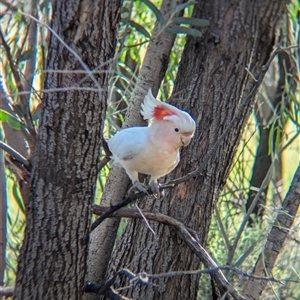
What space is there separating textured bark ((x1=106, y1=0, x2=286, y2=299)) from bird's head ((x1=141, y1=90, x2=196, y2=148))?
0.35 metres

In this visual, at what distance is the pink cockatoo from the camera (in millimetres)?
1736

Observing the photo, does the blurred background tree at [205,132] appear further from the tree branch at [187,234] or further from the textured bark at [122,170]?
the tree branch at [187,234]

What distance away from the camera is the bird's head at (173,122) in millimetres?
1721

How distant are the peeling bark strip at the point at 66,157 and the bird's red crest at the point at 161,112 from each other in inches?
9.3

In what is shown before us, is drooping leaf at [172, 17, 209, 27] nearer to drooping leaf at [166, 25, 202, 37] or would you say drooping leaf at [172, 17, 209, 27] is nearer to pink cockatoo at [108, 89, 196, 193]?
drooping leaf at [166, 25, 202, 37]

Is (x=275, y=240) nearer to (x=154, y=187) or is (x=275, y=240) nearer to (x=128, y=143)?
(x=154, y=187)

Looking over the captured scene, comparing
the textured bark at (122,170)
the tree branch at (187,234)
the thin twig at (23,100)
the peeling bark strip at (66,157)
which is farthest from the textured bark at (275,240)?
the thin twig at (23,100)

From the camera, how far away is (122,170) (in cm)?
227

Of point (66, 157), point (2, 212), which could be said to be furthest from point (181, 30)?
point (2, 212)

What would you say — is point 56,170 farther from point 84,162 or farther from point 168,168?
point 168,168

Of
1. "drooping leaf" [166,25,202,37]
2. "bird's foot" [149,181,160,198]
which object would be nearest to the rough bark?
"bird's foot" [149,181,160,198]

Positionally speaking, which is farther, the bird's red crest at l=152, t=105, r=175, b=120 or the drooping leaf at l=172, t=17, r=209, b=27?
the drooping leaf at l=172, t=17, r=209, b=27

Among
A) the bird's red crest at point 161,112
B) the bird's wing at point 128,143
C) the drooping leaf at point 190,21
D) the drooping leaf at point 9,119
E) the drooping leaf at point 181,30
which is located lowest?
the bird's wing at point 128,143

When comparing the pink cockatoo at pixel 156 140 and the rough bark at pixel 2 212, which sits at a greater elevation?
the pink cockatoo at pixel 156 140
